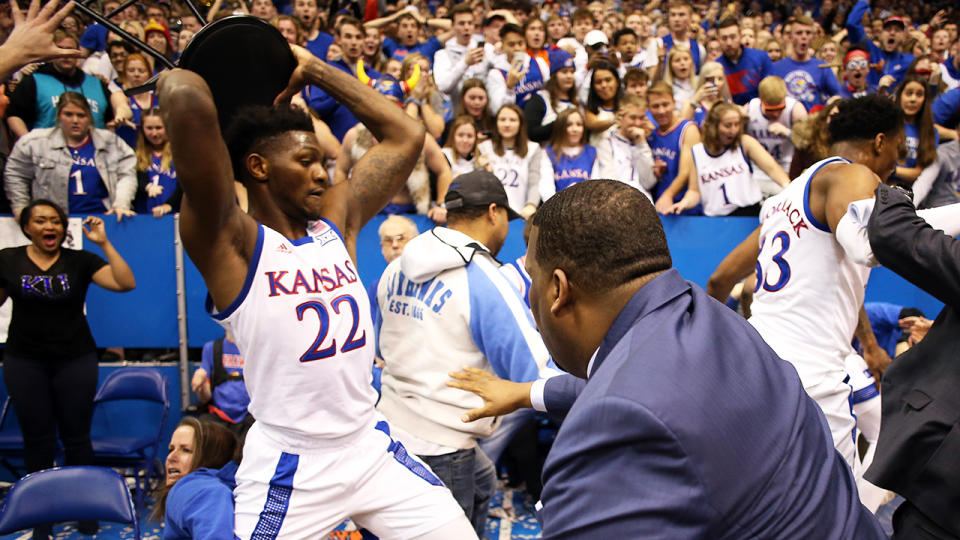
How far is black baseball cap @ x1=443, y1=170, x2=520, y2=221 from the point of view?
3.30 metres

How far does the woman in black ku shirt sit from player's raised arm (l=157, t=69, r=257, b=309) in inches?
127

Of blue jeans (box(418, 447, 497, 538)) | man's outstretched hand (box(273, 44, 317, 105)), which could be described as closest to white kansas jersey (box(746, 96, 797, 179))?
blue jeans (box(418, 447, 497, 538))

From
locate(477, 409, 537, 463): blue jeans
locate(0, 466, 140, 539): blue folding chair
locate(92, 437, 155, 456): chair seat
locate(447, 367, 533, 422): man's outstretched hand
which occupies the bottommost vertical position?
locate(92, 437, 155, 456): chair seat

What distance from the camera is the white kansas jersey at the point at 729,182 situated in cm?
636

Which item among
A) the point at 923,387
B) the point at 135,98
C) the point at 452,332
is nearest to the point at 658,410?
the point at 923,387

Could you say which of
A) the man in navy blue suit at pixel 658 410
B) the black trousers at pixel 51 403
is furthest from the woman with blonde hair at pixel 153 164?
the man in navy blue suit at pixel 658 410

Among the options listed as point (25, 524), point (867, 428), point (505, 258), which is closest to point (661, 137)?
point (505, 258)

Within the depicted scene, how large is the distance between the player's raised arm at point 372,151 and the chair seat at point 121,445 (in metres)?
3.25

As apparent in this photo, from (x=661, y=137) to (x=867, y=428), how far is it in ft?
12.2

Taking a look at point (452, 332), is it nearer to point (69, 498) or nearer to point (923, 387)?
point (923, 387)

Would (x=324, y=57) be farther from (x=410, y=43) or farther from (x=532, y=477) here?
(x=532, y=477)

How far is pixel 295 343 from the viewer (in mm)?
2586

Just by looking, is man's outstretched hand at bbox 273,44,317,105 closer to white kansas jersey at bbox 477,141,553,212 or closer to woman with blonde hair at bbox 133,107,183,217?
white kansas jersey at bbox 477,141,553,212

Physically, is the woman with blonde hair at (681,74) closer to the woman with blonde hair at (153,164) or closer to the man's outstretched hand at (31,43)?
the woman with blonde hair at (153,164)
